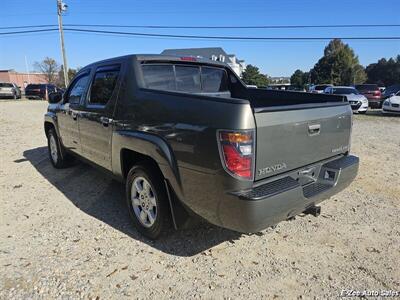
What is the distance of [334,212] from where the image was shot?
4426mm

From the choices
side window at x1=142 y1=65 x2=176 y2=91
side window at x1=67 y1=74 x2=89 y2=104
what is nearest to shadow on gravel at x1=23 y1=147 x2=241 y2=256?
side window at x1=67 y1=74 x2=89 y2=104

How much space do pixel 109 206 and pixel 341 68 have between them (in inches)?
2596

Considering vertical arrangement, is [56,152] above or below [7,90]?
below

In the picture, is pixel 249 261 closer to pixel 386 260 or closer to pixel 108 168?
pixel 386 260

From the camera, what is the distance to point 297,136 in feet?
10.2

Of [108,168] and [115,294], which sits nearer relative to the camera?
[115,294]

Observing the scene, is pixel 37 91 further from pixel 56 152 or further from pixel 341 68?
pixel 341 68

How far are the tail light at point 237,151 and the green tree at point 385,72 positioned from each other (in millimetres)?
74433

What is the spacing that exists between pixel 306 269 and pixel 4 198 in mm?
4350

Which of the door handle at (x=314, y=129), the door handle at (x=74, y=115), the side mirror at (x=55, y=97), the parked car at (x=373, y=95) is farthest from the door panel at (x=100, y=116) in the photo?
the parked car at (x=373, y=95)

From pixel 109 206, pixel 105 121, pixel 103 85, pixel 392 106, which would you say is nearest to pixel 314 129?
pixel 105 121

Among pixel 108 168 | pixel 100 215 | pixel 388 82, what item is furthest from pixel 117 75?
pixel 388 82

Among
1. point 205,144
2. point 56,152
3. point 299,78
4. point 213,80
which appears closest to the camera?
point 205,144

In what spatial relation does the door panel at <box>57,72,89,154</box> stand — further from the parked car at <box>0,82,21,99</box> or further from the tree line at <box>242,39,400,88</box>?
the tree line at <box>242,39,400,88</box>
